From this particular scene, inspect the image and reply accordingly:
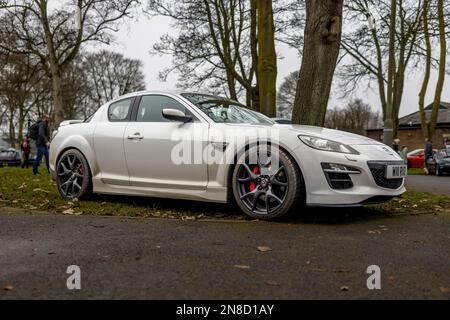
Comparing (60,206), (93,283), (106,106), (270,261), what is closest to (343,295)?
(270,261)

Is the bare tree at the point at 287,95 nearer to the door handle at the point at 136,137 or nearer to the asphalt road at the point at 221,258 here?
the door handle at the point at 136,137

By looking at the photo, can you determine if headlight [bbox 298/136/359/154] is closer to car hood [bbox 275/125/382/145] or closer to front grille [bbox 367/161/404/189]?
car hood [bbox 275/125/382/145]

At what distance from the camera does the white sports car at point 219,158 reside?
4.83 meters

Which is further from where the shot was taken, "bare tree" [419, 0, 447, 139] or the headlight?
"bare tree" [419, 0, 447, 139]

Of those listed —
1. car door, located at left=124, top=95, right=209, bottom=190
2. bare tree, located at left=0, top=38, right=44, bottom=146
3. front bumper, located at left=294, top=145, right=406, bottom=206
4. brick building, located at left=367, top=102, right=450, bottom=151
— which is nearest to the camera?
front bumper, located at left=294, top=145, right=406, bottom=206

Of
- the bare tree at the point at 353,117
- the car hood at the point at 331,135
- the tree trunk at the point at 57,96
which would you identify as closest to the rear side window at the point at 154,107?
the car hood at the point at 331,135

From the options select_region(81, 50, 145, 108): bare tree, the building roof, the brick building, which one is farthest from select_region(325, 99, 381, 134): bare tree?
select_region(81, 50, 145, 108): bare tree

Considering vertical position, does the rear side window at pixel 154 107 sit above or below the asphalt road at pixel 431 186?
above

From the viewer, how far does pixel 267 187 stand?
198 inches

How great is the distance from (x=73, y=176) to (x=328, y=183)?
3595mm

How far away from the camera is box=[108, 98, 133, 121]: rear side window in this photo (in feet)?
20.7

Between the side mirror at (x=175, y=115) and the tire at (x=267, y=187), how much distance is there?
0.88 metres

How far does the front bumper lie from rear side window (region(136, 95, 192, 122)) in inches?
68.7

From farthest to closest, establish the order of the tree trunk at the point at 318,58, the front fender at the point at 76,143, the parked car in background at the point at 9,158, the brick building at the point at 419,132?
1. the brick building at the point at 419,132
2. the parked car in background at the point at 9,158
3. the tree trunk at the point at 318,58
4. the front fender at the point at 76,143
